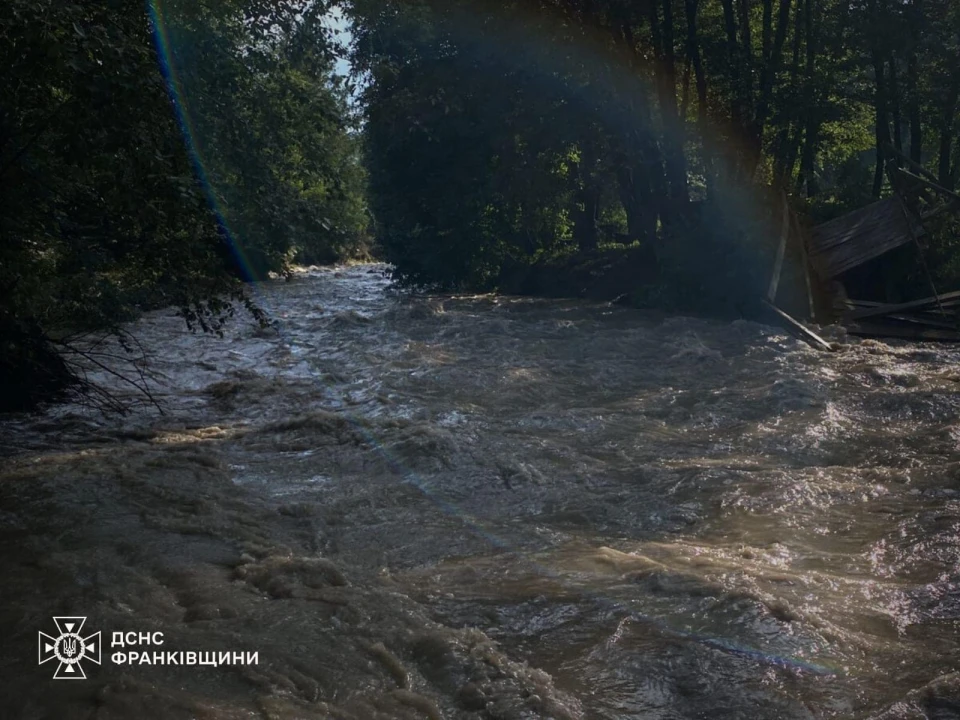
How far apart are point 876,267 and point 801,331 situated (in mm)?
4136

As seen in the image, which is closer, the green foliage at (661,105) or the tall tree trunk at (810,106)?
the green foliage at (661,105)

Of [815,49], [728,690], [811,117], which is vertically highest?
[815,49]

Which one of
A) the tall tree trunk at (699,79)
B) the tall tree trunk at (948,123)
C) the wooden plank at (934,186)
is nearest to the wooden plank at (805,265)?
the wooden plank at (934,186)

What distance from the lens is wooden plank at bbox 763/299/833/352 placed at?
51.5 feet

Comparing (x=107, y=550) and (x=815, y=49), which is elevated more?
(x=815, y=49)

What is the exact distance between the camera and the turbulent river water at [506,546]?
4930 mm

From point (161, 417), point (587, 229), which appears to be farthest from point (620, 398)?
point (587, 229)

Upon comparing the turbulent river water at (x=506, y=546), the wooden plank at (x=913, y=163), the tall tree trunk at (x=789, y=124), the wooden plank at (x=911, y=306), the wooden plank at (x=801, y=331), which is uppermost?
the tall tree trunk at (x=789, y=124)

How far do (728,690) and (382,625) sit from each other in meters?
2.02

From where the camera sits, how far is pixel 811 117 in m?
23.8

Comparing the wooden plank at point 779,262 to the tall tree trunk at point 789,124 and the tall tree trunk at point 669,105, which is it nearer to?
the tall tree trunk at point 789,124

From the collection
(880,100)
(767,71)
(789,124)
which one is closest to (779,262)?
(767,71)

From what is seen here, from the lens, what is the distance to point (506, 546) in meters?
7.10

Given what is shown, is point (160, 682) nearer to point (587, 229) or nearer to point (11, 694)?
point (11, 694)
